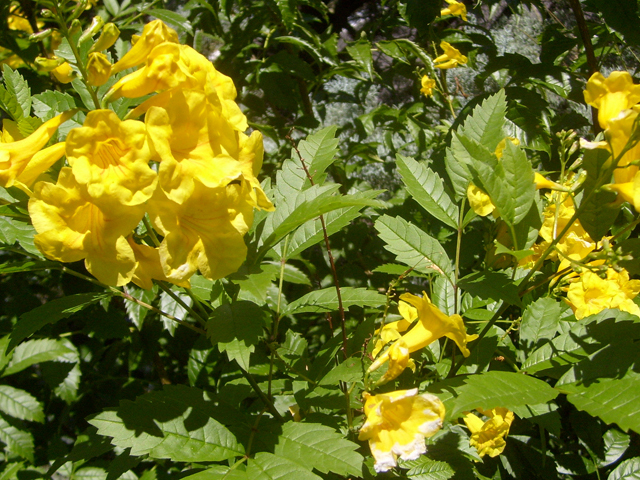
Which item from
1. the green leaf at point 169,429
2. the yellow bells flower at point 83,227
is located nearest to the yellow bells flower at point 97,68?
the yellow bells flower at point 83,227

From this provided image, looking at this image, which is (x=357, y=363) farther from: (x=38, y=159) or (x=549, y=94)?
(x=549, y=94)

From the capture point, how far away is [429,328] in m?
1.13

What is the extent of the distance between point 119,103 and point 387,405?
1119 mm

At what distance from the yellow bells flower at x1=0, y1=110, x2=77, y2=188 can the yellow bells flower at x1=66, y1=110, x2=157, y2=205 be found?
151 mm

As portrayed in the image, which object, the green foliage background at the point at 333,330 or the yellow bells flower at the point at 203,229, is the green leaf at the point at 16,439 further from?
the yellow bells flower at the point at 203,229

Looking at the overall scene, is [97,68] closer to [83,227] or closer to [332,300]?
[83,227]

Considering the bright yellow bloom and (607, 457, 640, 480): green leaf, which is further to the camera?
(607, 457, 640, 480): green leaf

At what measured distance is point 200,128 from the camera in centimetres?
97

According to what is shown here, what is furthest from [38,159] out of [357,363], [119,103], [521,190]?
A: [521,190]

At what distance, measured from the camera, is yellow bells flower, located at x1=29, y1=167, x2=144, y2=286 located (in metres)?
0.91

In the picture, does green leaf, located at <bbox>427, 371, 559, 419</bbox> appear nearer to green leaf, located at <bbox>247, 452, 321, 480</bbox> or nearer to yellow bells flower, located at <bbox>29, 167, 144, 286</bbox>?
green leaf, located at <bbox>247, 452, 321, 480</bbox>

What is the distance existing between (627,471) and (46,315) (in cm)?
191

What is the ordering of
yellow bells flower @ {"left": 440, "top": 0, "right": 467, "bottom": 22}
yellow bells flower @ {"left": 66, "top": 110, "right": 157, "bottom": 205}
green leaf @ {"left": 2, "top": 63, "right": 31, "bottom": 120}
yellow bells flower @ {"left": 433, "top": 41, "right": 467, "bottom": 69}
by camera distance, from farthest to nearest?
yellow bells flower @ {"left": 440, "top": 0, "right": 467, "bottom": 22} < yellow bells flower @ {"left": 433, "top": 41, "right": 467, "bottom": 69} < green leaf @ {"left": 2, "top": 63, "right": 31, "bottom": 120} < yellow bells flower @ {"left": 66, "top": 110, "right": 157, "bottom": 205}

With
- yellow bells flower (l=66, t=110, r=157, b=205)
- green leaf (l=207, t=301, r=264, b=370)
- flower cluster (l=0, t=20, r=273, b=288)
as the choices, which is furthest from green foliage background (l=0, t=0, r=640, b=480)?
yellow bells flower (l=66, t=110, r=157, b=205)
